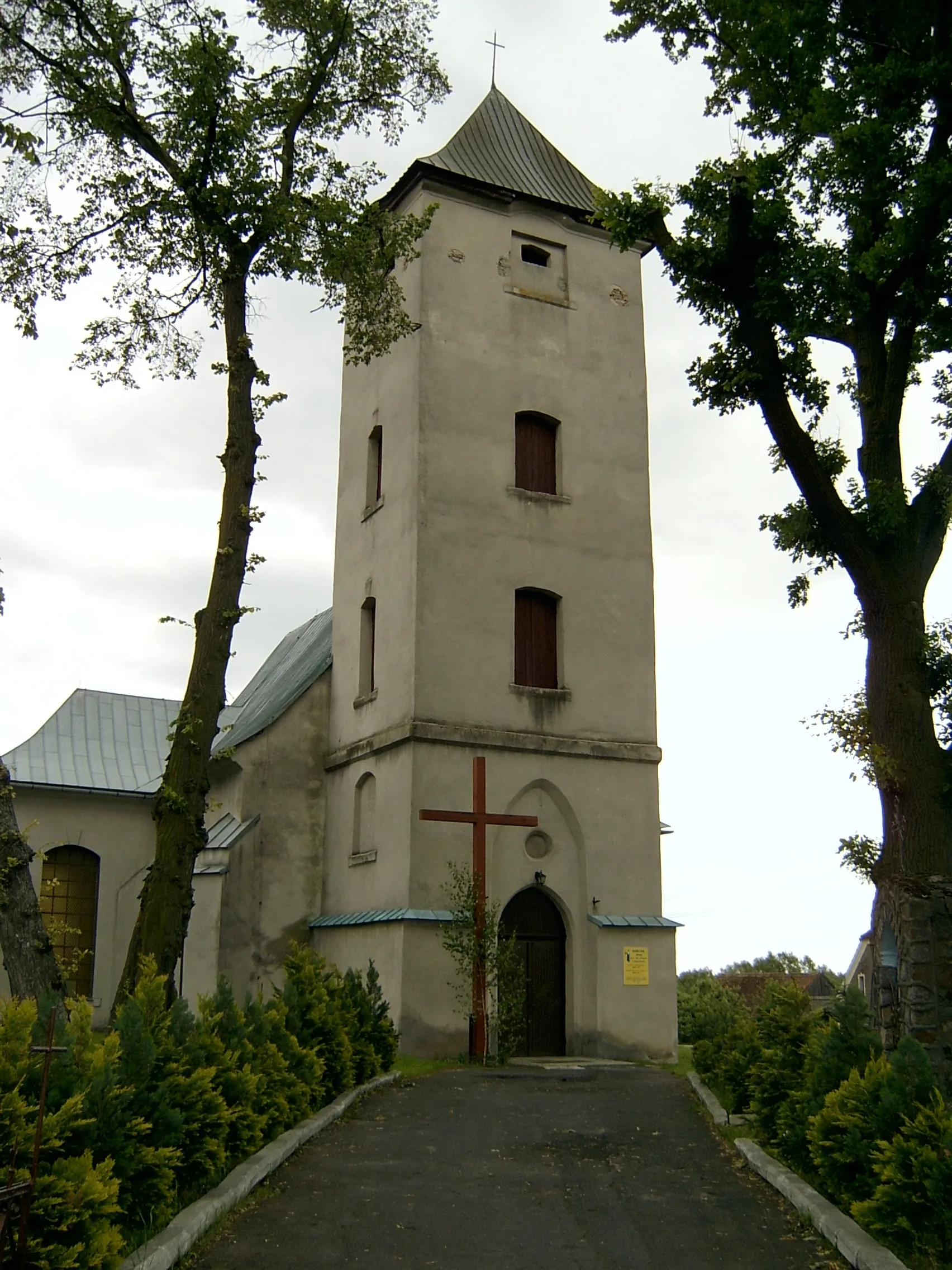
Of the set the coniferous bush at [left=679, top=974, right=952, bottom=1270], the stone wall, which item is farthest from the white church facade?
the stone wall

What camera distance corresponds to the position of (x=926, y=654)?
13242 mm

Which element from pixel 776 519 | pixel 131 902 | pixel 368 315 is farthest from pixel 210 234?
pixel 131 902

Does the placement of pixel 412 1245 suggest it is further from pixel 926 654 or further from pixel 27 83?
pixel 27 83

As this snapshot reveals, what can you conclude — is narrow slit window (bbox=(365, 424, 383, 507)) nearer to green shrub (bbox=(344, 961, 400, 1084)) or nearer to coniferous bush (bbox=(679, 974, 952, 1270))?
green shrub (bbox=(344, 961, 400, 1084))

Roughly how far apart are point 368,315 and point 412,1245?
13.0 m

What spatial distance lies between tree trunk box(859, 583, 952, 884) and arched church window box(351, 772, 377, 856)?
38.3 ft

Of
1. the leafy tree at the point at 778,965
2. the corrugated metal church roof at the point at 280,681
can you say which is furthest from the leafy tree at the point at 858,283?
the leafy tree at the point at 778,965

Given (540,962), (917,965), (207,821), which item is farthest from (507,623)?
(917,965)

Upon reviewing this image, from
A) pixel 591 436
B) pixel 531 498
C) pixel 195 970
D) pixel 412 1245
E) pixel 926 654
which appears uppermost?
pixel 591 436

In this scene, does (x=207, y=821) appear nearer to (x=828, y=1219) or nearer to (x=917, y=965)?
(x=917, y=965)

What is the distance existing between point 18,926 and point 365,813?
11381 millimetres

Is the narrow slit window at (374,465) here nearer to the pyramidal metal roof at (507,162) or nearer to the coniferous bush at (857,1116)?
the pyramidal metal roof at (507,162)

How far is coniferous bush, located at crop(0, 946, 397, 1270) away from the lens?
6.86 m

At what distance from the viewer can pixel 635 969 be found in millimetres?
22359
